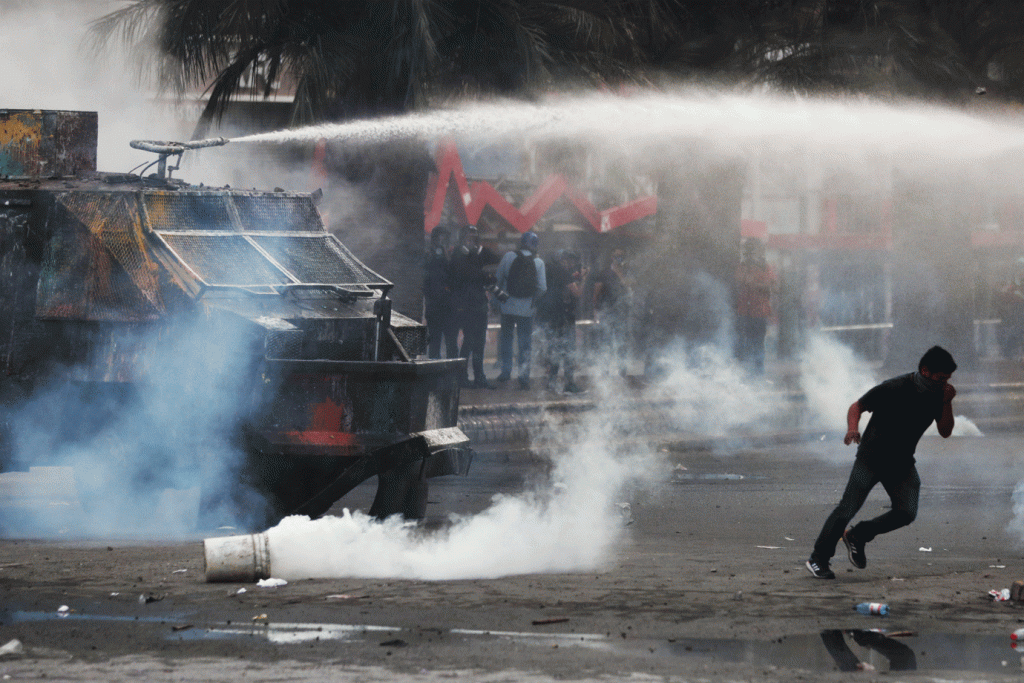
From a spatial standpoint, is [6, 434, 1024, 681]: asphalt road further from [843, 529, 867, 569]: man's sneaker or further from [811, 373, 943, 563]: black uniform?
[811, 373, 943, 563]: black uniform

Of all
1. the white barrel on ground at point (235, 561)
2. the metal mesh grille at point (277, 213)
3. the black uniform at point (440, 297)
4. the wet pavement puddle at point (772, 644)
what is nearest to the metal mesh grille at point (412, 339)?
the metal mesh grille at point (277, 213)

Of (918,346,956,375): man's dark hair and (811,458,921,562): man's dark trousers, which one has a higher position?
(918,346,956,375): man's dark hair

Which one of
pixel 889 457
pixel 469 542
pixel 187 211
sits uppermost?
pixel 187 211

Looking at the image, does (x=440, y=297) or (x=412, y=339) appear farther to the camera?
(x=440, y=297)

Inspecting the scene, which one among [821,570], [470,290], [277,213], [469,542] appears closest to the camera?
[821,570]

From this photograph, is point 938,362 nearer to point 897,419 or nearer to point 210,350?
point 897,419

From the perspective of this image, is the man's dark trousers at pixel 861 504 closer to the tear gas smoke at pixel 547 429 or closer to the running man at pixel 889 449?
the running man at pixel 889 449

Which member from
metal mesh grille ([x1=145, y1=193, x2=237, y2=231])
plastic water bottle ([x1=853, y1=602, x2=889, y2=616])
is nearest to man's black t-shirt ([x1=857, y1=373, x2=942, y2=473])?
plastic water bottle ([x1=853, y1=602, x2=889, y2=616])

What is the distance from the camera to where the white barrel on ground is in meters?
7.60

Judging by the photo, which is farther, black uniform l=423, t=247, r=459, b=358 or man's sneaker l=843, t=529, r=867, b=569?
black uniform l=423, t=247, r=459, b=358

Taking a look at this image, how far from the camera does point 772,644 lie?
641 centimetres

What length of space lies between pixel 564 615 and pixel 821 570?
1658mm

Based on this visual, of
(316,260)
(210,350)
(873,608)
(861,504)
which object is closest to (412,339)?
(316,260)

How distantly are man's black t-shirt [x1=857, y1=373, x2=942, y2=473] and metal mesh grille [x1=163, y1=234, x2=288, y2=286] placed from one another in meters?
3.76
